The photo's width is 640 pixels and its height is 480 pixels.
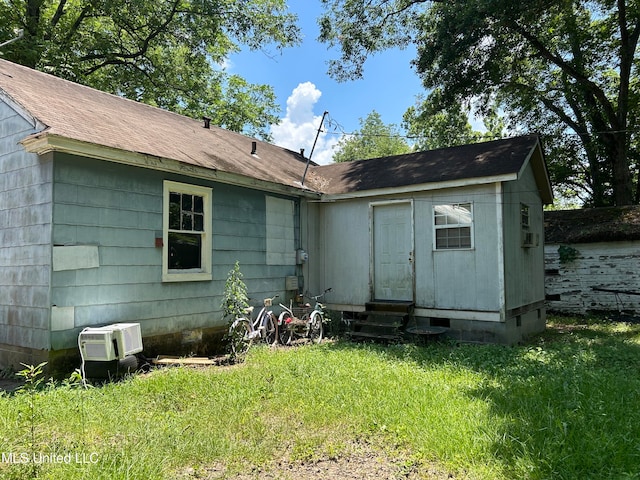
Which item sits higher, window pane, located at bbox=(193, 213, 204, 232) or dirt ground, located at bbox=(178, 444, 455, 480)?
window pane, located at bbox=(193, 213, 204, 232)

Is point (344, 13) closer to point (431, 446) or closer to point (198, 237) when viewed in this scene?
point (198, 237)

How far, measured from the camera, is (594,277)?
39.6 ft

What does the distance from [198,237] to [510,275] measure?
5868 millimetres

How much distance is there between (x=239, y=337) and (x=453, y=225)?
4632 mm

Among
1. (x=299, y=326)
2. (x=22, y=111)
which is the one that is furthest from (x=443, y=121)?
(x=22, y=111)

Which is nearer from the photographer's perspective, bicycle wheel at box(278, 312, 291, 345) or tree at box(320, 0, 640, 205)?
bicycle wheel at box(278, 312, 291, 345)

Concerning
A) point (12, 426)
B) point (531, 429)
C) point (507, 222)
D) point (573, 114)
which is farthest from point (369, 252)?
point (573, 114)

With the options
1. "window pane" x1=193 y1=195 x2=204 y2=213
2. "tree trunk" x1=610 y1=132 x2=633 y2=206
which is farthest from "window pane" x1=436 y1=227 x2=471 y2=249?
"tree trunk" x1=610 y1=132 x2=633 y2=206

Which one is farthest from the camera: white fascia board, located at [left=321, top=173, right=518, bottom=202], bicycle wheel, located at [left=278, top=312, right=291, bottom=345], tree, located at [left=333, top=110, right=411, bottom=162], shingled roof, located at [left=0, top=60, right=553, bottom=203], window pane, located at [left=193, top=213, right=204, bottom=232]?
tree, located at [left=333, top=110, right=411, bottom=162]

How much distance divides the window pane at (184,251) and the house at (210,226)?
2 centimetres

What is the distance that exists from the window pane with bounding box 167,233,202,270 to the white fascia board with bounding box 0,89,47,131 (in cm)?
228

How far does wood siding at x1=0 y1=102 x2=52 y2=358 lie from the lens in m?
5.33

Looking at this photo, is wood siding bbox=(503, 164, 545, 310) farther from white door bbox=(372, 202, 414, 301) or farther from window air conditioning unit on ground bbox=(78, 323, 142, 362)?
window air conditioning unit on ground bbox=(78, 323, 142, 362)

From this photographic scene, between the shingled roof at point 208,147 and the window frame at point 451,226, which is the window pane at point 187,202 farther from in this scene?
the window frame at point 451,226
